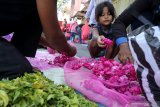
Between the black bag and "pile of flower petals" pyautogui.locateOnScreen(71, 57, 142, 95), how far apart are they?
2.52ft

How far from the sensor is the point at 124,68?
274cm

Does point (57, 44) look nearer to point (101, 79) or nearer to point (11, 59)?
point (11, 59)

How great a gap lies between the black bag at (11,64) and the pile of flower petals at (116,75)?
2.52ft

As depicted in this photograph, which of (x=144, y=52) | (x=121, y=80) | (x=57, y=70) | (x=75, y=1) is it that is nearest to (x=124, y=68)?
(x=121, y=80)

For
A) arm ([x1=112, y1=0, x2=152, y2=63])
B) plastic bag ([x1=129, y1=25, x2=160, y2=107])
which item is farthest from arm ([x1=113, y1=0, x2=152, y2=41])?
plastic bag ([x1=129, y1=25, x2=160, y2=107])

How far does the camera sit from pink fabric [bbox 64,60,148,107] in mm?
2264

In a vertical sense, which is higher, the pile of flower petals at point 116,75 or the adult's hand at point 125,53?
the adult's hand at point 125,53

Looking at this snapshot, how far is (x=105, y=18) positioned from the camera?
4.49m

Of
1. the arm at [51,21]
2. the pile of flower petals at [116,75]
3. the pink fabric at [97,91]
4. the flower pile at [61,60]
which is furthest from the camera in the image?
the flower pile at [61,60]

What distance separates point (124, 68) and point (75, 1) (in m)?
34.1

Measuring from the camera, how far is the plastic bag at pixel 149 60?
182 cm

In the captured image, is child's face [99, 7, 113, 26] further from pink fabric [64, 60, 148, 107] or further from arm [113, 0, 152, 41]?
pink fabric [64, 60, 148, 107]

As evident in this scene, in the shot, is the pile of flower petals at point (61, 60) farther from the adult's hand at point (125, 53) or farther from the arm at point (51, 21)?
the arm at point (51, 21)

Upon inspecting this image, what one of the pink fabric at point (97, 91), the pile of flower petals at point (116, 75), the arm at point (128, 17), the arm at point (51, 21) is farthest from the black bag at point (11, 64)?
the arm at point (128, 17)
